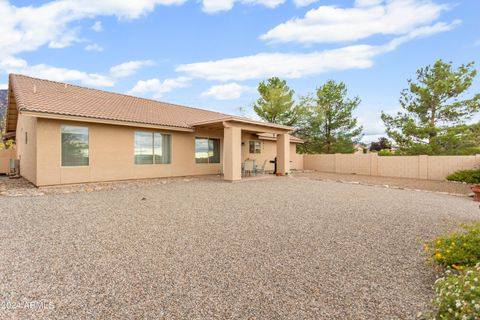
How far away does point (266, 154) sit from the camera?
18.8 metres

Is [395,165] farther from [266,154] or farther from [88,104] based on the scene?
[88,104]

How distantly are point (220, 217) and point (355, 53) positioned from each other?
14.7 meters

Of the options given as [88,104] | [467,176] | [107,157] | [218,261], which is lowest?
[218,261]

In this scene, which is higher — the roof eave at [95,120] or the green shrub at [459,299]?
the roof eave at [95,120]

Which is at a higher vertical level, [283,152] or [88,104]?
[88,104]

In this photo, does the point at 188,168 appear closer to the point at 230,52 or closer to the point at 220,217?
the point at 220,217

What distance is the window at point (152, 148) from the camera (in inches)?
451

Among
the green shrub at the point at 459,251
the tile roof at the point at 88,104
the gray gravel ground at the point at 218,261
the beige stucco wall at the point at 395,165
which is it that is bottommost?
the gray gravel ground at the point at 218,261

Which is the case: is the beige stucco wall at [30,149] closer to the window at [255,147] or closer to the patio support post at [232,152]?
the patio support post at [232,152]

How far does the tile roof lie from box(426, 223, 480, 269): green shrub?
938 centimetres

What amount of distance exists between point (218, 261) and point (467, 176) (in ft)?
49.9

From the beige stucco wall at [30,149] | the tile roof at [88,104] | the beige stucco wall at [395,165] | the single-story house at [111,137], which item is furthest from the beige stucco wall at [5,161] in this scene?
the beige stucco wall at [395,165]

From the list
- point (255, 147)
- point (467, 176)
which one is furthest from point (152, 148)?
point (467, 176)

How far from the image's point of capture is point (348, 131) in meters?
22.8
